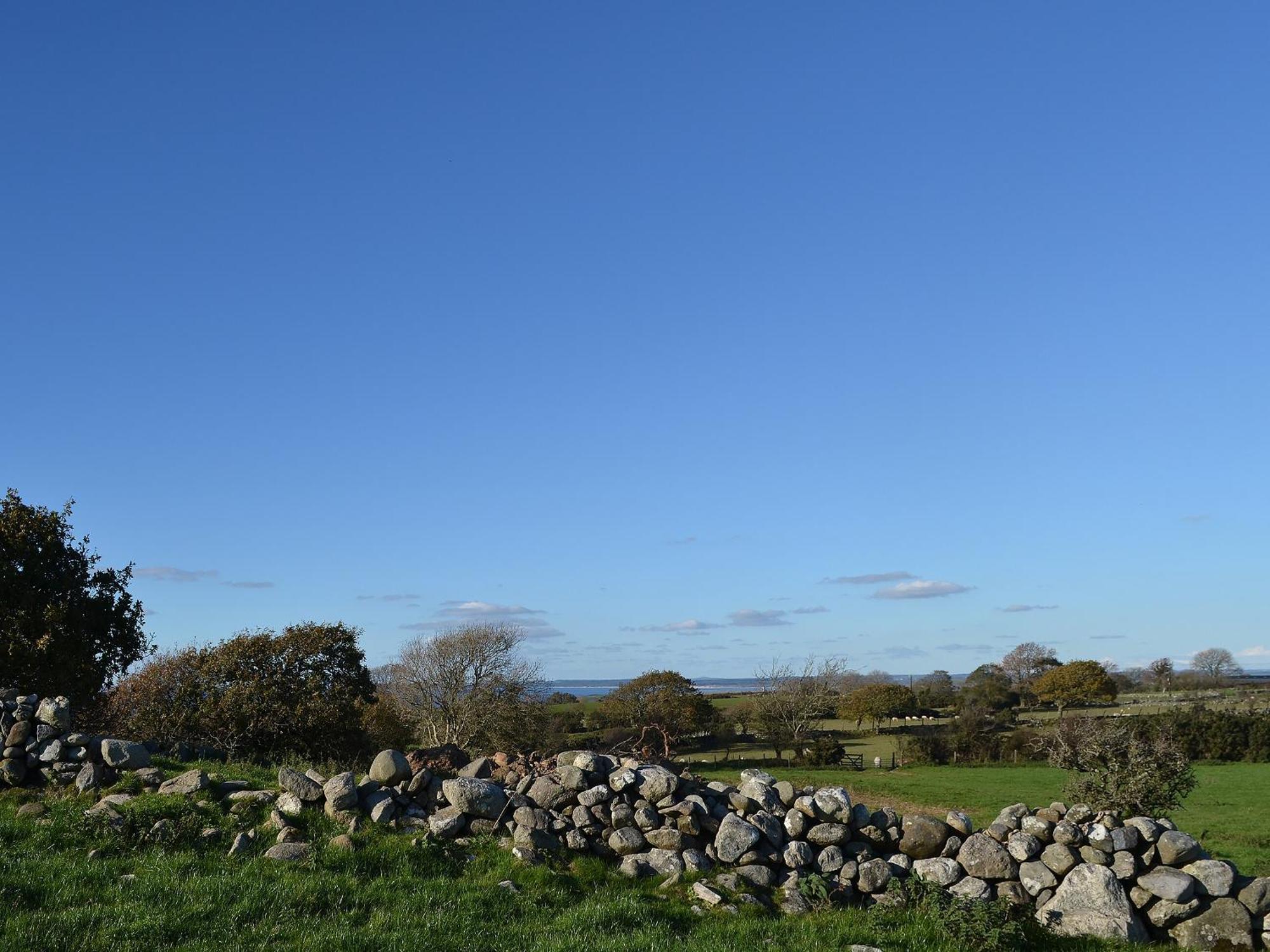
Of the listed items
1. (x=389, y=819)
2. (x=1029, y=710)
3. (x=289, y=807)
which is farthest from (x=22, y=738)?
(x=1029, y=710)

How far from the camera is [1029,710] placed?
264 ft

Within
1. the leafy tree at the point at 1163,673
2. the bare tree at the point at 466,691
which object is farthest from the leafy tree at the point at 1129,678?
the bare tree at the point at 466,691

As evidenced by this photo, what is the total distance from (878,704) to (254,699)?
59592 millimetres

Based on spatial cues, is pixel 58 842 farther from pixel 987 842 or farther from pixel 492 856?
pixel 987 842

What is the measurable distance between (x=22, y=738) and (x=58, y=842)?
12.1 feet

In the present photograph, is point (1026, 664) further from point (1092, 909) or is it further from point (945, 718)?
point (1092, 909)

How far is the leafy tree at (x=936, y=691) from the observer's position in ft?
282

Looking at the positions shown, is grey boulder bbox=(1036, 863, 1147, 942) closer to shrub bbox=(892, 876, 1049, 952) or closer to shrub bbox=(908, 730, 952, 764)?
shrub bbox=(892, 876, 1049, 952)

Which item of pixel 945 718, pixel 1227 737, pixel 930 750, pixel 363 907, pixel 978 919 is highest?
pixel 363 907

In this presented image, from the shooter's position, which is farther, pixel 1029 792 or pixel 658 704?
pixel 658 704

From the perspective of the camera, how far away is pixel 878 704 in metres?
73.9

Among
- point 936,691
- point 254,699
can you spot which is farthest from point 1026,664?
point 254,699

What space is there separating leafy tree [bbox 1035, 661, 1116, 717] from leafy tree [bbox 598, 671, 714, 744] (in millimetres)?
31823

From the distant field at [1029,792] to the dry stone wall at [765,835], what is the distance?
33.1ft
